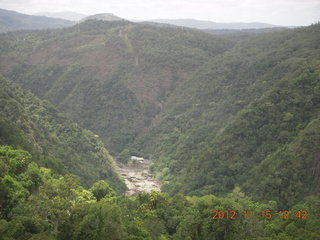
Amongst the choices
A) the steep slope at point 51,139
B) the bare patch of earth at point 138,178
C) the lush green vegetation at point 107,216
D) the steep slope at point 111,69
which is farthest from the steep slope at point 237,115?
the lush green vegetation at point 107,216

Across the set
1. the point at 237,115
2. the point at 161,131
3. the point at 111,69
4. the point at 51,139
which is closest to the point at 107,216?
the point at 51,139

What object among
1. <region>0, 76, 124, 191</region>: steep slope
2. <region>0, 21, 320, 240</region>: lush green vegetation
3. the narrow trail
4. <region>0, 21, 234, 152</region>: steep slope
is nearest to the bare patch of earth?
the narrow trail

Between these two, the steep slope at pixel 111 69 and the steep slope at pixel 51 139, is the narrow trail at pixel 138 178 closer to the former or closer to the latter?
the steep slope at pixel 51 139

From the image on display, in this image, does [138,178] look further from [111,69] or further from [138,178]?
[111,69]

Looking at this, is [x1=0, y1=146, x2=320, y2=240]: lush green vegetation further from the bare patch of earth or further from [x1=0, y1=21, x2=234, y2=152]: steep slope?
[x1=0, y1=21, x2=234, y2=152]: steep slope

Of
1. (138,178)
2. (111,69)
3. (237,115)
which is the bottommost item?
(138,178)

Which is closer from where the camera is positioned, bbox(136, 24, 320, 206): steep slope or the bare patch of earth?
bbox(136, 24, 320, 206): steep slope

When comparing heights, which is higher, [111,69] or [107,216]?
[111,69]
